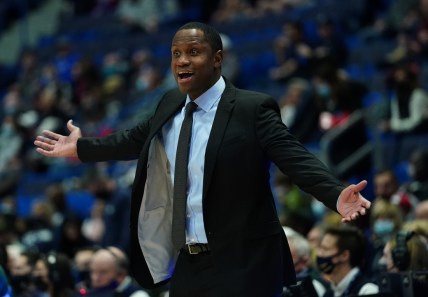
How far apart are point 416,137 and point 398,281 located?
4948 mm

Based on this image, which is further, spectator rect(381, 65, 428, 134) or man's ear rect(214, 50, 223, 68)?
spectator rect(381, 65, 428, 134)

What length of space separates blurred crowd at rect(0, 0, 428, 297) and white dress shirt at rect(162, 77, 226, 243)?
1484mm

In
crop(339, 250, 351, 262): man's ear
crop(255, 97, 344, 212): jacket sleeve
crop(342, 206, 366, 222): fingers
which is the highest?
crop(255, 97, 344, 212): jacket sleeve

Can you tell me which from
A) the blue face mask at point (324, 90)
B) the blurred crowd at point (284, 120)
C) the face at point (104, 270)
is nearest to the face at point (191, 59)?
the blurred crowd at point (284, 120)

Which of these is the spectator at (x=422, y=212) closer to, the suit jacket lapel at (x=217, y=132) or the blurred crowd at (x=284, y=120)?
the blurred crowd at (x=284, y=120)

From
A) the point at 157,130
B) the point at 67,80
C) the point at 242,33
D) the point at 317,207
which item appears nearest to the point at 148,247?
the point at 157,130

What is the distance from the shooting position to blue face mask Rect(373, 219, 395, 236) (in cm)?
813

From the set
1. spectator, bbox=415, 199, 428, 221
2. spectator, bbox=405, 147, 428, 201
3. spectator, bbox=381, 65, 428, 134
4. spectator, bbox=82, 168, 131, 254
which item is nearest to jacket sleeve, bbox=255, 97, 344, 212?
spectator, bbox=415, 199, 428, 221

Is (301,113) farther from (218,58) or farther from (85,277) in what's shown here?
(218,58)

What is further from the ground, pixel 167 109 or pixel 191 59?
pixel 191 59

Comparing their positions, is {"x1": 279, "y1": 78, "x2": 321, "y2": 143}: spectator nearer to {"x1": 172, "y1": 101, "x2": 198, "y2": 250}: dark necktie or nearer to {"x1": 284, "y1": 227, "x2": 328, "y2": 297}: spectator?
{"x1": 284, "y1": 227, "x2": 328, "y2": 297}: spectator

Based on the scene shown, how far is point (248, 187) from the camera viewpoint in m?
4.37

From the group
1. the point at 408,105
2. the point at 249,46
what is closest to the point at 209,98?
the point at 408,105

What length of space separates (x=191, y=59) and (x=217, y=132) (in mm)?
331
